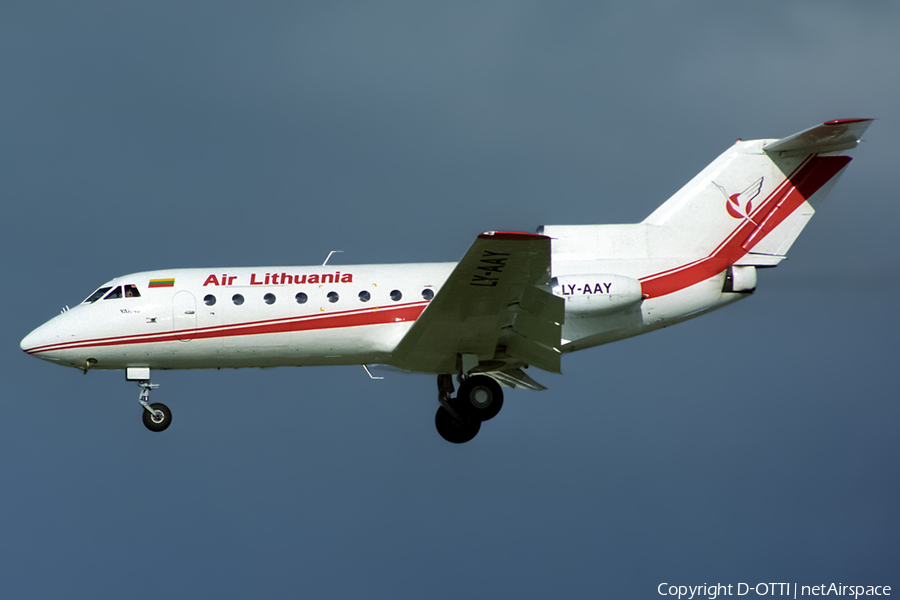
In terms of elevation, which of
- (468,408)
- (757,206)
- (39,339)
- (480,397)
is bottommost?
(468,408)

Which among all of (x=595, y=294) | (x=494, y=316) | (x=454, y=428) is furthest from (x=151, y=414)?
(x=595, y=294)

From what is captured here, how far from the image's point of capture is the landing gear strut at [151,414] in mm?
21359

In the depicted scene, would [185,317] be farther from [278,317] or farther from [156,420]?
[156,420]

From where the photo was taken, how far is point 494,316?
18.7m

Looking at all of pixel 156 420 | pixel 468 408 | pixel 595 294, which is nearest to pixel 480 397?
pixel 468 408

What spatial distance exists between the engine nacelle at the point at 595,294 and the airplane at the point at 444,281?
0.08 ft

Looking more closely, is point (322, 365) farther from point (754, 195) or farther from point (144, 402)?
point (754, 195)

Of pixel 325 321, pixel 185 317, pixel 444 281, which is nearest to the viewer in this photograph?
pixel 444 281

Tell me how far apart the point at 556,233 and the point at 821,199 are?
5.76 metres

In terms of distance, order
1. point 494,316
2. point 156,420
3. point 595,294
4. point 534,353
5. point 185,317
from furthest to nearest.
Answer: point 156,420 < point 185,317 < point 534,353 < point 595,294 < point 494,316

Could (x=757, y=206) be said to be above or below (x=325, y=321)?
above

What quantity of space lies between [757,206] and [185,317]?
12.3 meters

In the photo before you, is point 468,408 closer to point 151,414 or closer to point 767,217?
point 151,414

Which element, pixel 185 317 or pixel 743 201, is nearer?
pixel 185 317
